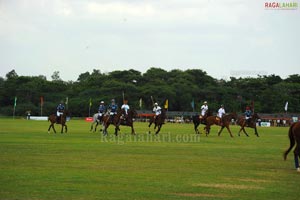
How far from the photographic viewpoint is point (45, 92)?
122875 millimetres

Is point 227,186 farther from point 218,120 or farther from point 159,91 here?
point 159,91

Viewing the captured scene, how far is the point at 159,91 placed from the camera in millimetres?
111312

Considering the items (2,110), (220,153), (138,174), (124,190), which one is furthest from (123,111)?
(2,110)

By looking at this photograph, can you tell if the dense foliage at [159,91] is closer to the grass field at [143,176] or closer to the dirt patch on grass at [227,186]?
the grass field at [143,176]

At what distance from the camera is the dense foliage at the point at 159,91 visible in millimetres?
108875

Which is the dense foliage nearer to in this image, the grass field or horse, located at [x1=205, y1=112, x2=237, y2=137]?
horse, located at [x1=205, y1=112, x2=237, y2=137]

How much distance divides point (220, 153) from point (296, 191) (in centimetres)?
1013

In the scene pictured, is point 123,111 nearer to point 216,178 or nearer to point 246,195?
point 216,178

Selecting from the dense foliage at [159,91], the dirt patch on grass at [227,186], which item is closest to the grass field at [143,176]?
the dirt patch on grass at [227,186]

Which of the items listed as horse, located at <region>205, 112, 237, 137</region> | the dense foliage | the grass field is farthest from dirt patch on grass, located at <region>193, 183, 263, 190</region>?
the dense foliage

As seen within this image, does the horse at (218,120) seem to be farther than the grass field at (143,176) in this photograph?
Yes

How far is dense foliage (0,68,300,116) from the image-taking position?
108875 millimetres

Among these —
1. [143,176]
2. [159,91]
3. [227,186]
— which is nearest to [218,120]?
[143,176]

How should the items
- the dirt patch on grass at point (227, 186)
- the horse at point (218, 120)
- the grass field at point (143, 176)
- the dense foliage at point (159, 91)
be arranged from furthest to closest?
the dense foliage at point (159, 91), the horse at point (218, 120), the dirt patch on grass at point (227, 186), the grass field at point (143, 176)
